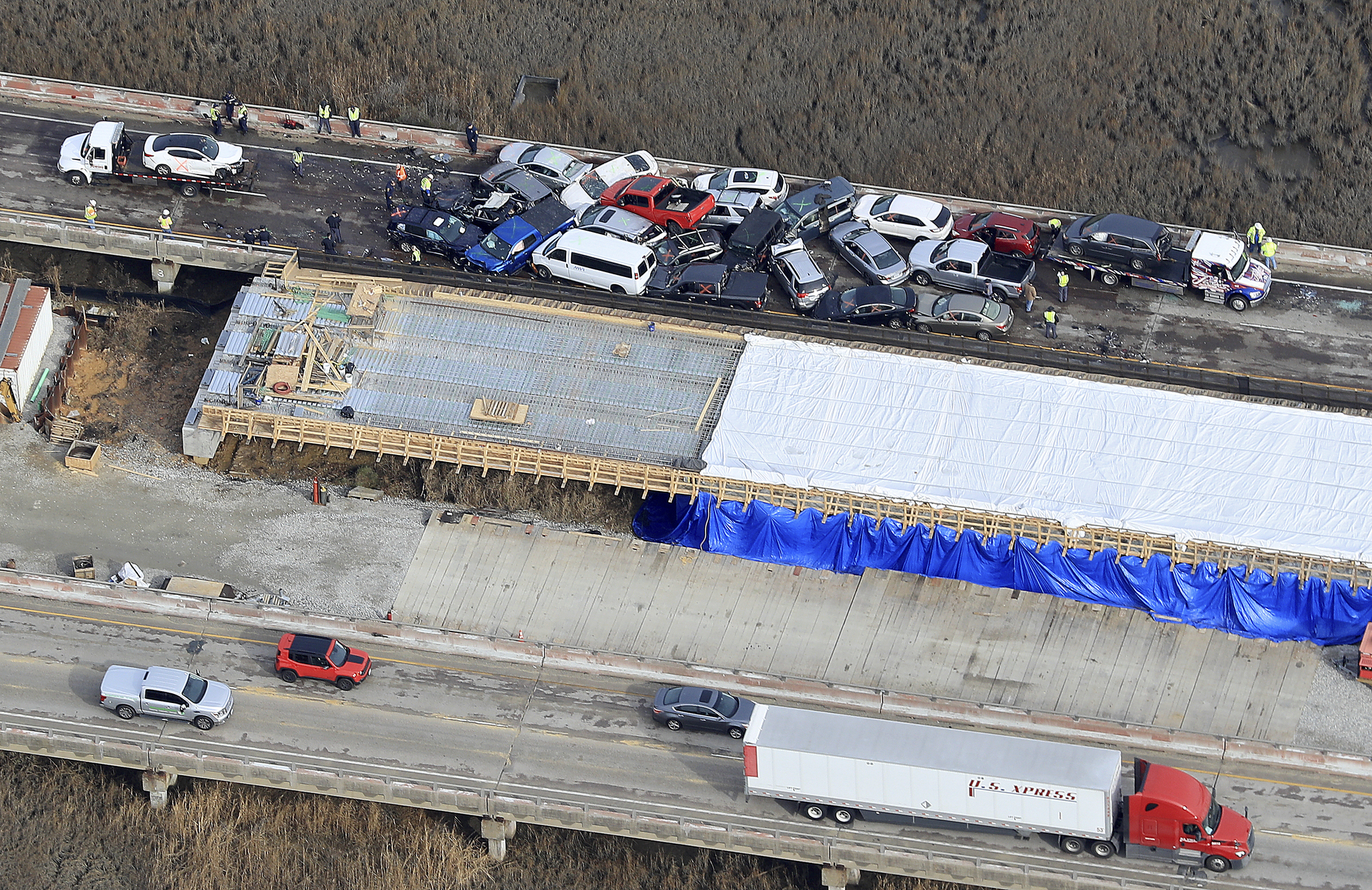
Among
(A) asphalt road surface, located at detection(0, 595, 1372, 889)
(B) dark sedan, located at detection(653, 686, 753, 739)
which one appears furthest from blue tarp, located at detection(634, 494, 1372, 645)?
(B) dark sedan, located at detection(653, 686, 753, 739)

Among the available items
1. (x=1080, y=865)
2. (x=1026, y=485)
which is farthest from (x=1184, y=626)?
(x=1080, y=865)

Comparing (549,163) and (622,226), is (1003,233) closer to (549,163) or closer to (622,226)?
(622,226)

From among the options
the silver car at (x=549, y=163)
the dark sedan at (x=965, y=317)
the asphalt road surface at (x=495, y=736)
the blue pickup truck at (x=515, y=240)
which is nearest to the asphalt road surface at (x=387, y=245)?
the dark sedan at (x=965, y=317)

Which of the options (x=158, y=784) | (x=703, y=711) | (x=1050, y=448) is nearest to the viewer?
(x=158, y=784)

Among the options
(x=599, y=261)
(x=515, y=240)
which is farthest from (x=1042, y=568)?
(x=515, y=240)

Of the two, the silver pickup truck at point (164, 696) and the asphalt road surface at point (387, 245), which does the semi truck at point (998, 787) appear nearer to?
the silver pickup truck at point (164, 696)

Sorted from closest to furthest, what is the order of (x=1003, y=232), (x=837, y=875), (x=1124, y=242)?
1. (x=837, y=875)
2. (x=1124, y=242)
3. (x=1003, y=232)

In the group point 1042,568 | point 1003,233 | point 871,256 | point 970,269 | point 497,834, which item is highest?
point 1003,233

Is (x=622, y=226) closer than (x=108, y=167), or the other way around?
(x=622, y=226)
